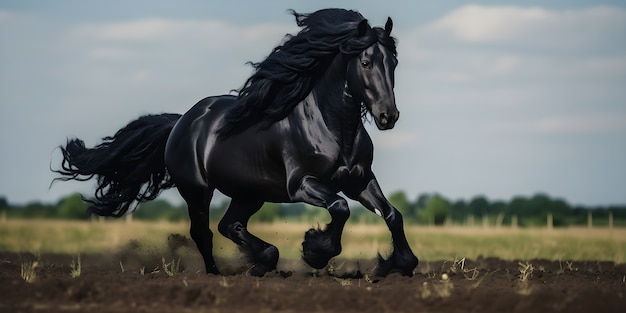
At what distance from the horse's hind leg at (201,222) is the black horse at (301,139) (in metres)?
0.01

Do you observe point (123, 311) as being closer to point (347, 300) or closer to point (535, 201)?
point (347, 300)

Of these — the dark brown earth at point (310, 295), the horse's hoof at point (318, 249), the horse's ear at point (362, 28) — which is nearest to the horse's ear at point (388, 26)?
the horse's ear at point (362, 28)

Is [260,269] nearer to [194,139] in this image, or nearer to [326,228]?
[326,228]

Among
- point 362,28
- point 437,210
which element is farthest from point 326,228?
point 437,210

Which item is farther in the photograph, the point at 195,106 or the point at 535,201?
the point at 535,201

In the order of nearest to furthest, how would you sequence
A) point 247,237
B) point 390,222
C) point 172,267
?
point 390,222 → point 247,237 → point 172,267

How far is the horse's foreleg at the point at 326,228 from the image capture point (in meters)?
9.84

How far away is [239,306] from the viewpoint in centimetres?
837

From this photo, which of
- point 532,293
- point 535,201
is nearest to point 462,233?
point 535,201

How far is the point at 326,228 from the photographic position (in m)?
10.2

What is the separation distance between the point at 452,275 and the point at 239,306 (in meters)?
3.59

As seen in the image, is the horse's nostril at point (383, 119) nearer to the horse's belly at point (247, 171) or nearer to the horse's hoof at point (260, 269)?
the horse's belly at point (247, 171)

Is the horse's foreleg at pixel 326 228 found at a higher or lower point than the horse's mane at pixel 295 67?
lower

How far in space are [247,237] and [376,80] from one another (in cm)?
238
